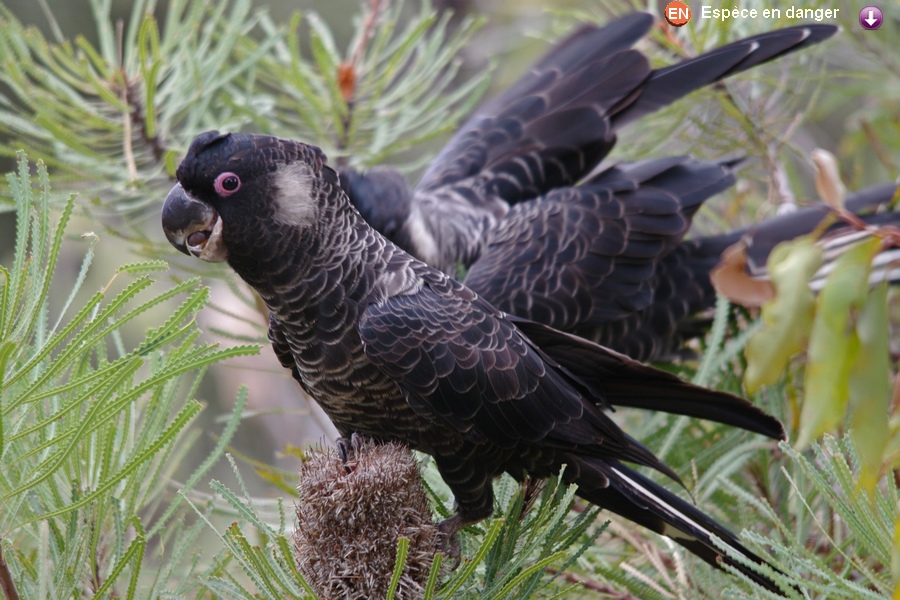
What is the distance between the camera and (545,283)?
2.69 meters

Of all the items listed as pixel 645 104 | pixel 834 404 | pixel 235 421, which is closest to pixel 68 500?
pixel 235 421

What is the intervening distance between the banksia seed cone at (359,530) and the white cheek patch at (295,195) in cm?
57

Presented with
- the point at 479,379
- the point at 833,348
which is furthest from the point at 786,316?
the point at 479,379

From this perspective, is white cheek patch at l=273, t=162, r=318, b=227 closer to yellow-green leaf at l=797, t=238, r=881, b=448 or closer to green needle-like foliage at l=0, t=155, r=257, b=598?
green needle-like foliage at l=0, t=155, r=257, b=598

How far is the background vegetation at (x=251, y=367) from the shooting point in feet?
4.14

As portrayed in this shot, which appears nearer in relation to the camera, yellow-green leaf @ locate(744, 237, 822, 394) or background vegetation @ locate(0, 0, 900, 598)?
yellow-green leaf @ locate(744, 237, 822, 394)

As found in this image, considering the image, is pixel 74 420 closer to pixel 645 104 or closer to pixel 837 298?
pixel 837 298

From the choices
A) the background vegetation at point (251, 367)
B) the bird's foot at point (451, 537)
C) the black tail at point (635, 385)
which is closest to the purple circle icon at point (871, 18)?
the background vegetation at point (251, 367)

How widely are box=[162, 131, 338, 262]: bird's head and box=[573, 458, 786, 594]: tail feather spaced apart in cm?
88

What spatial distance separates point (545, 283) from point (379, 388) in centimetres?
99

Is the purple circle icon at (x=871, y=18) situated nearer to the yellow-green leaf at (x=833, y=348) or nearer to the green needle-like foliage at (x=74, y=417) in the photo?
the yellow-green leaf at (x=833, y=348)

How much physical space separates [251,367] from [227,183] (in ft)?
2.30

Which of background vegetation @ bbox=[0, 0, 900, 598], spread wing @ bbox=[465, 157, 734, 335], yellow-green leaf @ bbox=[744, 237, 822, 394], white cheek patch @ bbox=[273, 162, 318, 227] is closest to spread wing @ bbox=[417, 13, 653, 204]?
background vegetation @ bbox=[0, 0, 900, 598]

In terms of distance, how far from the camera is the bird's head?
68.4 inches
